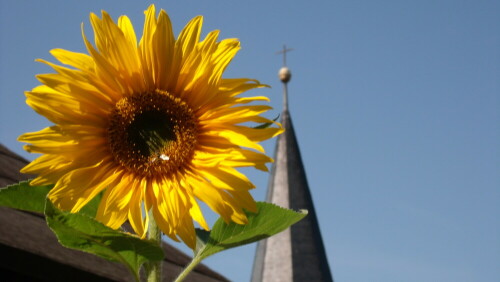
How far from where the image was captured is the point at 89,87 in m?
1.12

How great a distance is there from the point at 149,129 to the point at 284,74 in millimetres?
27906

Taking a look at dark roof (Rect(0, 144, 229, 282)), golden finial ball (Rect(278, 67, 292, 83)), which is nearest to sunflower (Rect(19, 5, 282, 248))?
dark roof (Rect(0, 144, 229, 282))

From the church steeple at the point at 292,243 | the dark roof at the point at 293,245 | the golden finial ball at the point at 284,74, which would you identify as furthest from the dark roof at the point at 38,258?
the golden finial ball at the point at 284,74

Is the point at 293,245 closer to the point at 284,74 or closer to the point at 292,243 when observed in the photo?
the point at 292,243

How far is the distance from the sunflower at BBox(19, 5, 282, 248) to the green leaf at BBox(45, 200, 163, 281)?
29 mm

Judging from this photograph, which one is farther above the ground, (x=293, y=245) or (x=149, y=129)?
(x=293, y=245)

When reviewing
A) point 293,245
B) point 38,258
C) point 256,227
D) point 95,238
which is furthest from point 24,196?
point 293,245

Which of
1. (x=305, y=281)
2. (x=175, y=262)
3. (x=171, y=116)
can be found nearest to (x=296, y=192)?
(x=305, y=281)

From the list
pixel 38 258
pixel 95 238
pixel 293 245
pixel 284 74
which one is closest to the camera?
pixel 95 238

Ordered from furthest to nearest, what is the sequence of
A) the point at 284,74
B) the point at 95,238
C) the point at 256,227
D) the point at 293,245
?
1. the point at 284,74
2. the point at 293,245
3. the point at 256,227
4. the point at 95,238

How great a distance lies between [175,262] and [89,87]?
11.0 ft

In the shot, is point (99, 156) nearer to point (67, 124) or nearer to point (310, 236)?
point (67, 124)

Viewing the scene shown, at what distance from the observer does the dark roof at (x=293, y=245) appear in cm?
2158

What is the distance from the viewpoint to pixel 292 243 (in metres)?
22.2
